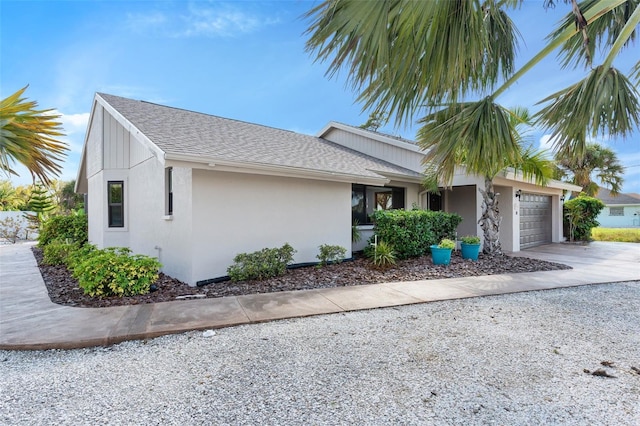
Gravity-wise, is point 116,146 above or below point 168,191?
above

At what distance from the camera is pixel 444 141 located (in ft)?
24.2

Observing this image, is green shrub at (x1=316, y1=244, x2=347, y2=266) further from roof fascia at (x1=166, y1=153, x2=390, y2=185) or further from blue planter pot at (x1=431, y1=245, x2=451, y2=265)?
blue planter pot at (x1=431, y1=245, x2=451, y2=265)

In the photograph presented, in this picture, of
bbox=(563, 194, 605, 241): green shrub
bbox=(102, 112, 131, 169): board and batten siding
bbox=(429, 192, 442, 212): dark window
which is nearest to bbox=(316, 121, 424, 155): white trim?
bbox=(429, 192, 442, 212): dark window

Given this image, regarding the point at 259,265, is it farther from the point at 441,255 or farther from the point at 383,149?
the point at 383,149

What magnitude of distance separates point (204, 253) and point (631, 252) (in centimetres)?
1548

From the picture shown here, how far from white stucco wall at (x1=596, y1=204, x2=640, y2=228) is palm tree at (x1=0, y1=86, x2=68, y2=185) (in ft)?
147

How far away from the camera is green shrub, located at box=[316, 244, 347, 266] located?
842 cm

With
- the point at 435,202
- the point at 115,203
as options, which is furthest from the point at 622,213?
the point at 115,203

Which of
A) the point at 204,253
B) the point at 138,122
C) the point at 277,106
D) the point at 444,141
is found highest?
the point at 277,106

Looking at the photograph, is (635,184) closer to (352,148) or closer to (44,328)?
(352,148)

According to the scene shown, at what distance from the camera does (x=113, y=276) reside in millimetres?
5684

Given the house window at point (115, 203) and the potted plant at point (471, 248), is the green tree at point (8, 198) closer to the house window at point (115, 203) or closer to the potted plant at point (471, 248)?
the house window at point (115, 203)

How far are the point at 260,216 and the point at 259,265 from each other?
1.27 meters

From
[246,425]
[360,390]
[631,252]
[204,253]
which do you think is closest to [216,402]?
[246,425]
